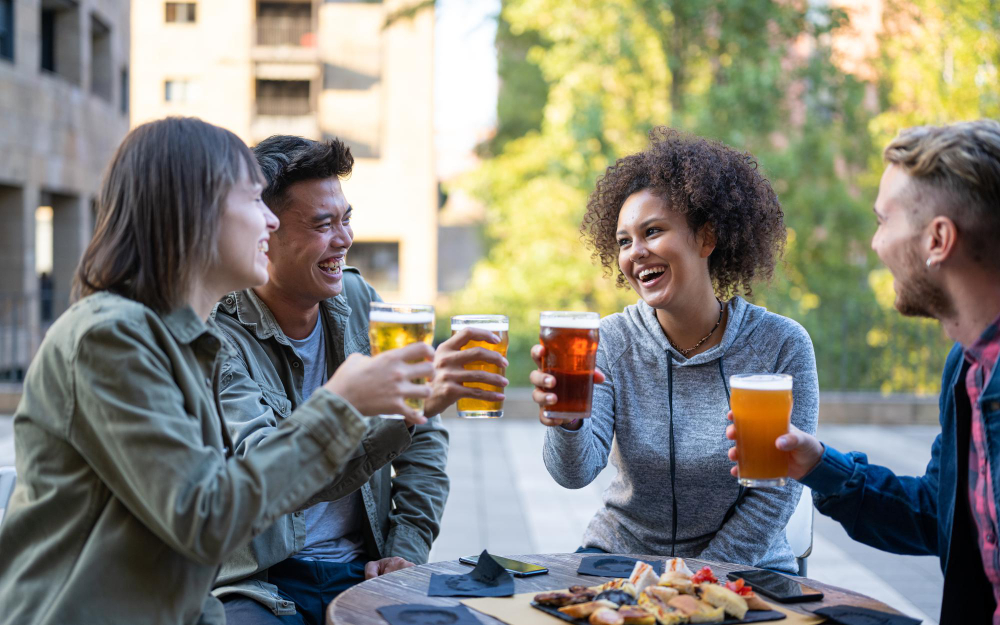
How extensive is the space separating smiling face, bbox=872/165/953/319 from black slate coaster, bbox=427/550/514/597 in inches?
42.6

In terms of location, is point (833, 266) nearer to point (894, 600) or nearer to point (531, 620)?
point (894, 600)

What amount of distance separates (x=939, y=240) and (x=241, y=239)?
1461 mm

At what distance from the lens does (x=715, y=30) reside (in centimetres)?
1291

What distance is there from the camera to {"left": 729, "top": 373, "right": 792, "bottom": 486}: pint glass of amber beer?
2072 millimetres

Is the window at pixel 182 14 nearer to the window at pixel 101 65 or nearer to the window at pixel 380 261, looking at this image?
the window at pixel 380 261

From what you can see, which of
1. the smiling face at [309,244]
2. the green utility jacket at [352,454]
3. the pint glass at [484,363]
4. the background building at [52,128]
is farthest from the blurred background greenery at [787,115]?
the pint glass at [484,363]

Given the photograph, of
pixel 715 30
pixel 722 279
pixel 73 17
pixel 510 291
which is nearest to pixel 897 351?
pixel 715 30

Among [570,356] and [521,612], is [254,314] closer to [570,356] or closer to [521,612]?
[570,356]

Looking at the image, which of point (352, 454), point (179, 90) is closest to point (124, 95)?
point (179, 90)

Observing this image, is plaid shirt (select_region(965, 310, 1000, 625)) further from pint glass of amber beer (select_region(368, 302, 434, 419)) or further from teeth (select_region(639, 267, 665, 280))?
pint glass of amber beer (select_region(368, 302, 434, 419))

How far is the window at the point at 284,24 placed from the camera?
3028 cm

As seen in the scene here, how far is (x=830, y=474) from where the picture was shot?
2.23 metres

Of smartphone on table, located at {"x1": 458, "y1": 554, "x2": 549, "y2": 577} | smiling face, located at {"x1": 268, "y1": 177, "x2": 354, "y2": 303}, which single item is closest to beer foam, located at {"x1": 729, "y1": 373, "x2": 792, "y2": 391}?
smartphone on table, located at {"x1": 458, "y1": 554, "x2": 549, "y2": 577}

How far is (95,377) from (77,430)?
11 centimetres
